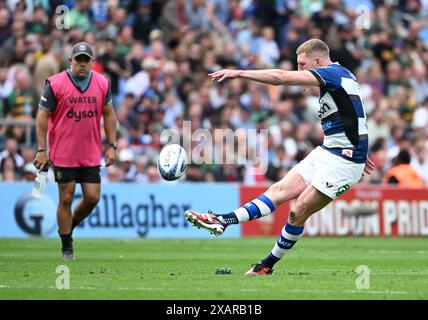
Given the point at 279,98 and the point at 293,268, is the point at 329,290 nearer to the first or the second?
the point at 293,268

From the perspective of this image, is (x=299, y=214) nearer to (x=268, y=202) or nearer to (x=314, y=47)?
(x=268, y=202)

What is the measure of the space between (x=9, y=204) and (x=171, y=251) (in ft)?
15.1

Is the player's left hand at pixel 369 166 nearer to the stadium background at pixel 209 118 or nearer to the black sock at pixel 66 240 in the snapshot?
the stadium background at pixel 209 118

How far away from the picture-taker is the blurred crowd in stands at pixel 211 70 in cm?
2220

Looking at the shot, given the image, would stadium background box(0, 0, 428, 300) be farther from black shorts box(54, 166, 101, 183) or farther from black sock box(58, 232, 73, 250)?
black shorts box(54, 166, 101, 183)

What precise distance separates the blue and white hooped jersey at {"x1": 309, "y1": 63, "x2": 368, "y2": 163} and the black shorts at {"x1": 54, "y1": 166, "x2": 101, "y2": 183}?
381 cm

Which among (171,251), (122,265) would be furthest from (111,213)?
(122,265)

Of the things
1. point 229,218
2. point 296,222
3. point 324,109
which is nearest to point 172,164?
point 229,218

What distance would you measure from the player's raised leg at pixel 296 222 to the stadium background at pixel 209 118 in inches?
44.6

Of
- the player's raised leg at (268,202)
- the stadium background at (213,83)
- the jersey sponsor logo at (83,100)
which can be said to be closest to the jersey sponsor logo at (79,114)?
the jersey sponsor logo at (83,100)

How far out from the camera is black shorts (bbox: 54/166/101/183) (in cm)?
1375

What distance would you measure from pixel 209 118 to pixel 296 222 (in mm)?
12246

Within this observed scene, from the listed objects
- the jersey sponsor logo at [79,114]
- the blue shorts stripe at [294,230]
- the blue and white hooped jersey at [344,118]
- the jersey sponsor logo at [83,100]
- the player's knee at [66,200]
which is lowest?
the blue shorts stripe at [294,230]

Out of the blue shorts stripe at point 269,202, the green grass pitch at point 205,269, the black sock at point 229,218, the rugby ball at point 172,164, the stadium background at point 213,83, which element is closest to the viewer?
the green grass pitch at point 205,269
